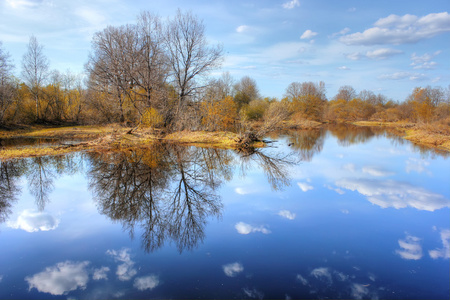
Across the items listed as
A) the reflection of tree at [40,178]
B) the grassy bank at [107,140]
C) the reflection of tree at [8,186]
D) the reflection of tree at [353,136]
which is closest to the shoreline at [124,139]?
the grassy bank at [107,140]

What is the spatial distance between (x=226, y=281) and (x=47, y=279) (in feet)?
10.3

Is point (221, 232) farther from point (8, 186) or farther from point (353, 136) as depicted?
point (353, 136)

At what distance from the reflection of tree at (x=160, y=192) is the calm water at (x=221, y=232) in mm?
52

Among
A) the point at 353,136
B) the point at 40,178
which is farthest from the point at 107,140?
the point at 353,136

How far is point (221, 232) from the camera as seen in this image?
649 cm

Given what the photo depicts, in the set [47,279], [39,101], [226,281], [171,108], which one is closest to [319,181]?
[226,281]

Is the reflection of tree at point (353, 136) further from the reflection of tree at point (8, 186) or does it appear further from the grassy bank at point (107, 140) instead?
the reflection of tree at point (8, 186)

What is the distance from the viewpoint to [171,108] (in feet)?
80.6

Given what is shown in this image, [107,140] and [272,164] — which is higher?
[107,140]

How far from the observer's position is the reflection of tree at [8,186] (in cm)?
775

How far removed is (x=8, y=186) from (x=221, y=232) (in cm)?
844

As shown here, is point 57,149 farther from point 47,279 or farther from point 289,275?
point 289,275

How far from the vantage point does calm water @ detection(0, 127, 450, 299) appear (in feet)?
14.9

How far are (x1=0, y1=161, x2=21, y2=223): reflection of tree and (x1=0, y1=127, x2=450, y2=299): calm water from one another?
0.05 meters
